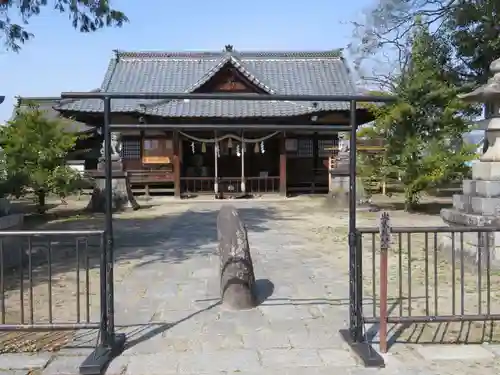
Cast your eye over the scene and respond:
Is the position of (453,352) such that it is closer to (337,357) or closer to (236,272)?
(337,357)

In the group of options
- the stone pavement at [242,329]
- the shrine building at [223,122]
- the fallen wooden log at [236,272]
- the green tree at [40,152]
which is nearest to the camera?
the stone pavement at [242,329]

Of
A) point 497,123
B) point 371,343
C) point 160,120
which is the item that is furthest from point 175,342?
point 160,120

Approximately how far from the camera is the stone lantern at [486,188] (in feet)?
24.0

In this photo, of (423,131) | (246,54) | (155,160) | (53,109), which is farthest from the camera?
(246,54)

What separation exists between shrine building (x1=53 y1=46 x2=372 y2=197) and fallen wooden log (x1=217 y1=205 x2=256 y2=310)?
14.5 metres

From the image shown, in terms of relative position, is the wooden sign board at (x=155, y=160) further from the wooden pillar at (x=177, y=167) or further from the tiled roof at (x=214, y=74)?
the tiled roof at (x=214, y=74)

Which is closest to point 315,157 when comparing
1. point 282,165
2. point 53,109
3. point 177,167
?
point 282,165

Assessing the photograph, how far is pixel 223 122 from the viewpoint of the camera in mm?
21297

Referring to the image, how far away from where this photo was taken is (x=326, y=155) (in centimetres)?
2342

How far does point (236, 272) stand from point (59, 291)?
8.07 feet

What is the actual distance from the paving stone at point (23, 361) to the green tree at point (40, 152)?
1053 cm

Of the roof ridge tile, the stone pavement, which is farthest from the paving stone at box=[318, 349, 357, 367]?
the roof ridge tile

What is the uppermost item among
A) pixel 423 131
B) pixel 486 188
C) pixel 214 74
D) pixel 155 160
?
pixel 214 74

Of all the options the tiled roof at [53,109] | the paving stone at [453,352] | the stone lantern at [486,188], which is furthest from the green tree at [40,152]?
the paving stone at [453,352]
